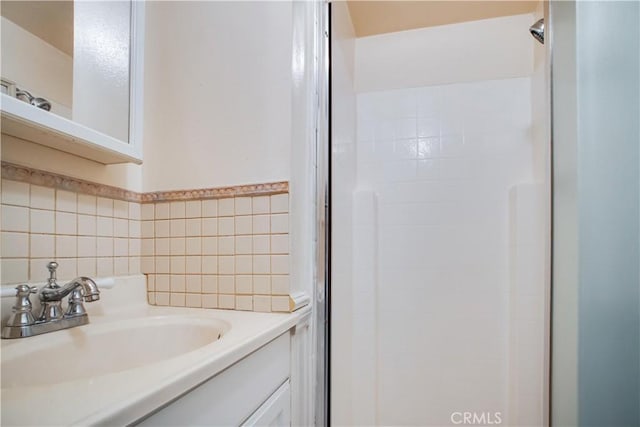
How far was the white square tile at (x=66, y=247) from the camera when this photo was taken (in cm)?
77

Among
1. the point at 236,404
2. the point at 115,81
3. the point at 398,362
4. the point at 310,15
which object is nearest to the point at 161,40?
the point at 115,81

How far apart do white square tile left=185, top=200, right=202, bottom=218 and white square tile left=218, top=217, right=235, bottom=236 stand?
2.9 inches

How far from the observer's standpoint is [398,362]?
1654mm

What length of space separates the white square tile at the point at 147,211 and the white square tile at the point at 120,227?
5cm

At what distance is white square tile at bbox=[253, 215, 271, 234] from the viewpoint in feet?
2.94

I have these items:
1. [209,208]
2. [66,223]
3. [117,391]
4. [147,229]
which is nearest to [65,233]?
[66,223]

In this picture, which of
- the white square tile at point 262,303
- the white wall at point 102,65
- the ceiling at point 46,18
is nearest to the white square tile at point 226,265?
the white square tile at point 262,303

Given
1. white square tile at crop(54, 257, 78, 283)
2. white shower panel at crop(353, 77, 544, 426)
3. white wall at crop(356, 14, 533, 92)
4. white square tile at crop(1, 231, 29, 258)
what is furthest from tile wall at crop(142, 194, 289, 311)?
white wall at crop(356, 14, 533, 92)

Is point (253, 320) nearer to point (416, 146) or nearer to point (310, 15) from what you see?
point (310, 15)

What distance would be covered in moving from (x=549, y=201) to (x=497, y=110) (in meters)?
1.32

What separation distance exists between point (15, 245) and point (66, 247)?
0.11 m

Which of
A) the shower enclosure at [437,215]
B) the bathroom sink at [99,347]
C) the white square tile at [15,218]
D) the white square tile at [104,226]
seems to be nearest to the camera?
the bathroom sink at [99,347]

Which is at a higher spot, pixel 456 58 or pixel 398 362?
pixel 456 58

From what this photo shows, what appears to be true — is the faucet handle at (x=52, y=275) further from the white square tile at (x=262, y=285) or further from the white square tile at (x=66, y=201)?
the white square tile at (x=262, y=285)
